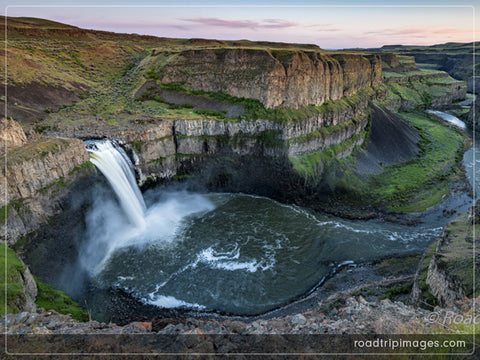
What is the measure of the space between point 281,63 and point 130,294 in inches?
1457

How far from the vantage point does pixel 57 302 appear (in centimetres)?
1830

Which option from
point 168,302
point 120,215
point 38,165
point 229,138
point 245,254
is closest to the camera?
point 168,302

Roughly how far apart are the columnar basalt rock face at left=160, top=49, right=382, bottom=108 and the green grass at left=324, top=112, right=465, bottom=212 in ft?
42.8

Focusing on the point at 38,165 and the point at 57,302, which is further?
the point at 38,165

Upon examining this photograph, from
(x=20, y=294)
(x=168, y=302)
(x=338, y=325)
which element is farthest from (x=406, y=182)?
(x=20, y=294)

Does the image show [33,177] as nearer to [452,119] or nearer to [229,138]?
[229,138]

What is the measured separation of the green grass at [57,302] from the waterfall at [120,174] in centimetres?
1105

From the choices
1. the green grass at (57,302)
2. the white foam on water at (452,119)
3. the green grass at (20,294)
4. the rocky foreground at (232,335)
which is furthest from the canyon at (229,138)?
the white foam on water at (452,119)

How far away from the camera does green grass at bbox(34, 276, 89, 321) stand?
17.6 meters

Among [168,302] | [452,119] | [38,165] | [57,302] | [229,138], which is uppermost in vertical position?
[452,119]

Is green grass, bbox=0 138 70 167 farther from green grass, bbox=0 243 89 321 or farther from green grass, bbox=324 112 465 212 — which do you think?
green grass, bbox=324 112 465 212

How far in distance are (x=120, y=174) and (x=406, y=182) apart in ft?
126

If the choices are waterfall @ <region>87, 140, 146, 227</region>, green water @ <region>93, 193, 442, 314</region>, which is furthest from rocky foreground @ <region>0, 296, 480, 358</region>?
waterfall @ <region>87, 140, 146, 227</region>

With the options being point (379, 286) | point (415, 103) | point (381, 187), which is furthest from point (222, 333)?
point (415, 103)
